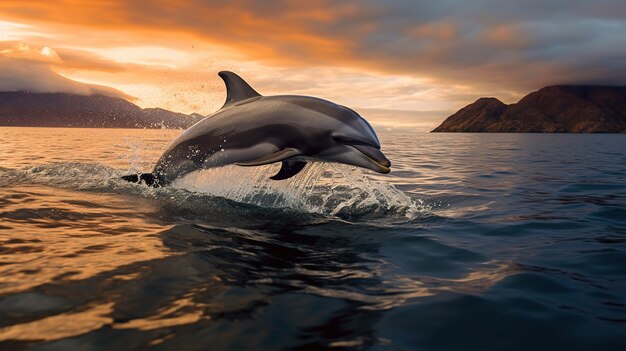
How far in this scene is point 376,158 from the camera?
26.8 feet

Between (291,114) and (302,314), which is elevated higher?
(291,114)

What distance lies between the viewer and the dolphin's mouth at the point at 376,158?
8062 millimetres

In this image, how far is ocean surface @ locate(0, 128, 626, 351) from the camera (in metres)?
3.72

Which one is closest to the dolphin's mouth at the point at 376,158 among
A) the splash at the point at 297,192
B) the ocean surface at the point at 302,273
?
the ocean surface at the point at 302,273

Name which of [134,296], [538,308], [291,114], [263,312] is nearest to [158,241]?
[134,296]

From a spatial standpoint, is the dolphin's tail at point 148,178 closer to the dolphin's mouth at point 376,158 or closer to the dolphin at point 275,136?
the dolphin at point 275,136

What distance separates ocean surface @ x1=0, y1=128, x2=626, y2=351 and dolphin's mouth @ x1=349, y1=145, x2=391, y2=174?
97 cm

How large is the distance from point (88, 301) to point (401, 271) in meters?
3.32

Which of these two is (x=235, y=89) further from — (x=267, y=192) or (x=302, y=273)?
(x=302, y=273)

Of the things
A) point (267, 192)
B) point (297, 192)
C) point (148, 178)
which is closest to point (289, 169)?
point (297, 192)

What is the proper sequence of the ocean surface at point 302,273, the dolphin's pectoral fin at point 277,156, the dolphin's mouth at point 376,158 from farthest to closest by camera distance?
the dolphin's pectoral fin at point 277,156, the dolphin's mouth at point 376,158, the ocean surface at point 302,273

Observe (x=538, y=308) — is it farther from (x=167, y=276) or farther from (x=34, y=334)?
(x=34, y=334)

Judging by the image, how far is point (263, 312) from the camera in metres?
4.06

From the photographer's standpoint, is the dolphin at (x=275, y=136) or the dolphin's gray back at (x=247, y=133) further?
the dolphin's gray back at (x=247, y=133)
